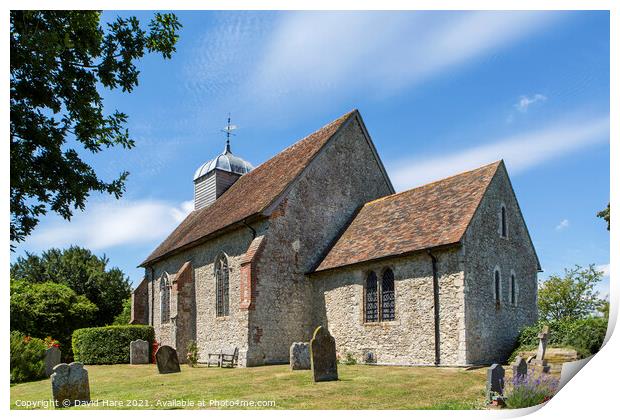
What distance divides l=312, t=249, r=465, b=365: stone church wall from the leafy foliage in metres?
17.6

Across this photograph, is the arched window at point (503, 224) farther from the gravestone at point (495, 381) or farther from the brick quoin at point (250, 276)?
the gravestone at point (495, 381)

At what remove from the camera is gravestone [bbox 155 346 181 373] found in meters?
18.0

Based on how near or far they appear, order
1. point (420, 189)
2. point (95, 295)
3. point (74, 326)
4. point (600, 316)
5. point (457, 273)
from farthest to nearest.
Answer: point (95, 295) < point (74, 326) < point (420, 189) < point (457, 273) < point (600, 316)

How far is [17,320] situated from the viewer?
21.0 metres

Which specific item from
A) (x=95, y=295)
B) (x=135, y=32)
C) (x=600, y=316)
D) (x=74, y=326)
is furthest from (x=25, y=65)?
(x=95, y=295)

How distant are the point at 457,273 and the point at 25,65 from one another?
12.3 metres

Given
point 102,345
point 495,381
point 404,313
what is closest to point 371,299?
point 404,313

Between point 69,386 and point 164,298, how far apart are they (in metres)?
17.0

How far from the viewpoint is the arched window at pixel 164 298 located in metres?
27.7

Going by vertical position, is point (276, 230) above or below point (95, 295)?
above

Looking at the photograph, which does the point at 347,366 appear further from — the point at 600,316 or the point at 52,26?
the point at 52,26

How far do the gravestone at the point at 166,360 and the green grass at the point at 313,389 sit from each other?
1.65 m

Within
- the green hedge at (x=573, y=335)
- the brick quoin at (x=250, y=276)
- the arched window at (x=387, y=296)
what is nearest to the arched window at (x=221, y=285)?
the brick quoin at (x=250, y=276)

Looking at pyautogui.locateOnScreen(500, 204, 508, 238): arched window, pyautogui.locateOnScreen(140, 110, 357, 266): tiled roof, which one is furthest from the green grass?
pyautogui.locateOnScreen(140, 110, 357, 266): tiled roof
